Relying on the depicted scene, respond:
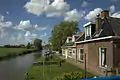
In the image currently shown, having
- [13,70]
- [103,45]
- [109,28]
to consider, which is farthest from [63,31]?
[103,45]

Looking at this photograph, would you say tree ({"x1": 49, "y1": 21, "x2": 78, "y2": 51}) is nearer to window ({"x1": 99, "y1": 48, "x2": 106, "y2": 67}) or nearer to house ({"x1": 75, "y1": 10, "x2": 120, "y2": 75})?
house ({"x1": 75, "y1": 10, "x2": 120, "y2": 75})

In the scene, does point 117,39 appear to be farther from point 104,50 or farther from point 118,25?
point 118,25

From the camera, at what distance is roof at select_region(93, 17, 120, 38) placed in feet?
56.0

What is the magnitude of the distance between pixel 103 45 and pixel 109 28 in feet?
6.12

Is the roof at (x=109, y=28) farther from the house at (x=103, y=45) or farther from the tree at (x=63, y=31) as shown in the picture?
the tree at (x=63, y=31)

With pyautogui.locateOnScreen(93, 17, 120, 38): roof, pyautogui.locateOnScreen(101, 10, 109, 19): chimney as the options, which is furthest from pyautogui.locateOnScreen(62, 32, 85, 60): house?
pyautogui.locateOnScreen(93, 17, 120, 38): roof

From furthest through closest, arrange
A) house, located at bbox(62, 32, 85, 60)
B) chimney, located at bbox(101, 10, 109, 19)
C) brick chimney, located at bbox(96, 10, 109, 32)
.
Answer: house, located at bbox(62, 32, 85, 60), chimney, located at bbox(101, 10, 109, 19), brick chimney, located at bbox(96, 10, 109, 32)

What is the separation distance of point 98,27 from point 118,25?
6.43 ft

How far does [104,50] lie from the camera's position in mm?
17078

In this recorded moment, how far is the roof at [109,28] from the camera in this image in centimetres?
1707

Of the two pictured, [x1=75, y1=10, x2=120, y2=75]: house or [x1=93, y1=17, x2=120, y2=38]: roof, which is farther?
[x1=93, y1=17, x2=120, y2=38]: roof

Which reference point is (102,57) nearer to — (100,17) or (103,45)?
(103,45)

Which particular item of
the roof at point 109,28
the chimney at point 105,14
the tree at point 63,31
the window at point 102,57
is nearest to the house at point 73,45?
the chimney at point 105,14

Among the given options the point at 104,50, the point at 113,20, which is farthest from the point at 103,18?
the point at 104,50
